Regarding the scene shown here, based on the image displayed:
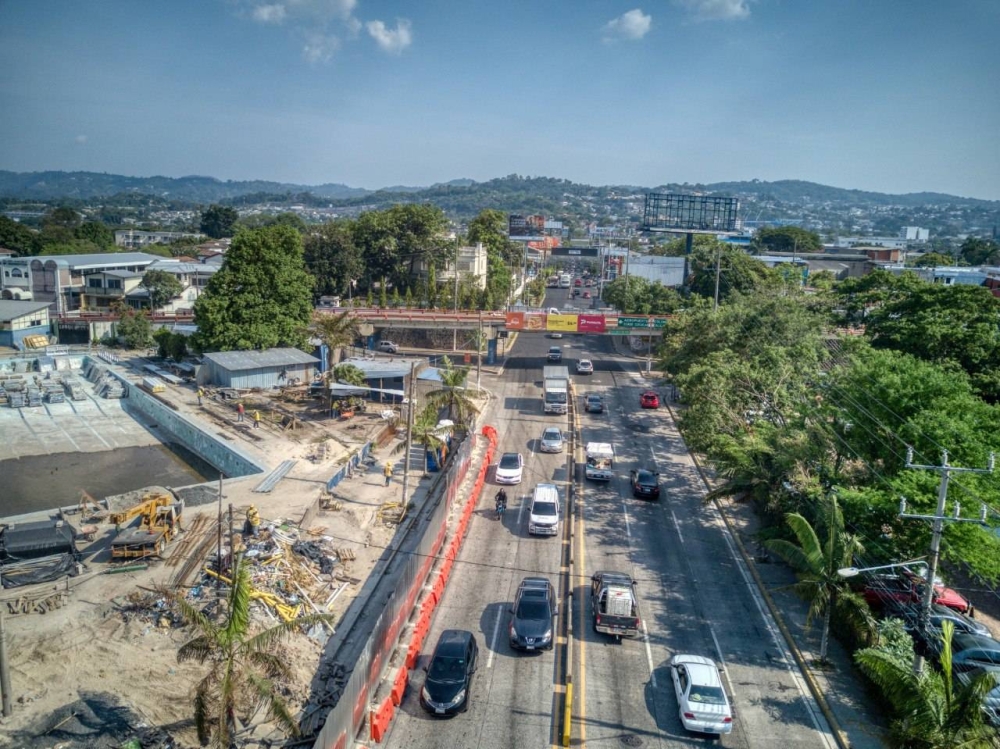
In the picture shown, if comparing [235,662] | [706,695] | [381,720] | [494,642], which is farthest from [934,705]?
[235,662]

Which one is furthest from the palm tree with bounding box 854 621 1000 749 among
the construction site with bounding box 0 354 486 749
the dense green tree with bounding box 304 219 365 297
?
the dense green tree with bounding box 304 219 365 297

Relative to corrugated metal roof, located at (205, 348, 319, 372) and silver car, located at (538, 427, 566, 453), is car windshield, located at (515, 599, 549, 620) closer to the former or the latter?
silver car, located at (538, 427, 566, 453)

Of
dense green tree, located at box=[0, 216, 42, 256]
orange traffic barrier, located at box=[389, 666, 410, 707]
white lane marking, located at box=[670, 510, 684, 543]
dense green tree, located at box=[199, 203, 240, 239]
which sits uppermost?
dense green tree, located at box=[199, 203, 240, 239]

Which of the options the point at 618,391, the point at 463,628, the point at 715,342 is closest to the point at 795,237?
the point at 618,391

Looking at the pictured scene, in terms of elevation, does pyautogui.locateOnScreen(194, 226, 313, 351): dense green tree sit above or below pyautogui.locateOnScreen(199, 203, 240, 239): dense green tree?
below

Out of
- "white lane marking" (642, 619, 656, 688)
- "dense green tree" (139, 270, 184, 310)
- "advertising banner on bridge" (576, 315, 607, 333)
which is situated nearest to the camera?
"white lane marking" (642, 619, 656, 688)

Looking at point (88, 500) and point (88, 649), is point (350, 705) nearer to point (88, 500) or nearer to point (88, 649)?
point (88, 649)

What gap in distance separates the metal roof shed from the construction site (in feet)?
22.2

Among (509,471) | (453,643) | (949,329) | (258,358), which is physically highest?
(949,329)

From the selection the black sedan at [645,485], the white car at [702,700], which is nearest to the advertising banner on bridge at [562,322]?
the black sedan at [645,485]

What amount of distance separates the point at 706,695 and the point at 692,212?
103692 millimetres

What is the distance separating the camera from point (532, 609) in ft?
76.4

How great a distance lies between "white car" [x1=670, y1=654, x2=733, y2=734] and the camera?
727 inches

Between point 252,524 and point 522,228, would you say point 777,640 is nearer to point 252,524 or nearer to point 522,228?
point 252,524
